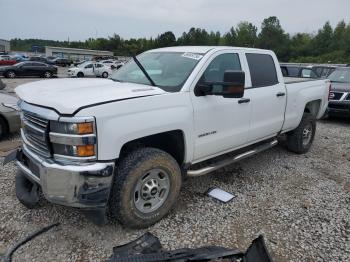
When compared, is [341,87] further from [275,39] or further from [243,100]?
[275,39]

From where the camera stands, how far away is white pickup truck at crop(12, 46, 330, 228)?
2.81 meters

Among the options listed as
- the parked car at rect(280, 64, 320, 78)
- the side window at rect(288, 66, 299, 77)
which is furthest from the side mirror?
the side window at rect(288, 66, 299, 77)

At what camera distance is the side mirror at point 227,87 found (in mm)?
3352

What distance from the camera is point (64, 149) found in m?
2.85

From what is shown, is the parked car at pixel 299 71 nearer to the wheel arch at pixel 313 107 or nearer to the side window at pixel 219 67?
the wheel arch at pixel 313 107

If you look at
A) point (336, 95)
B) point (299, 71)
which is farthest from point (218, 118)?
point (299, 71)

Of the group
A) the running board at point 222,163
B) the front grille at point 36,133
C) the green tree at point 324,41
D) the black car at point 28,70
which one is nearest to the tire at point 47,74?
the black car at point 28,70

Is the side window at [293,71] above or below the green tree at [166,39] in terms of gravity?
below

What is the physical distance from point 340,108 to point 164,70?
6.95m

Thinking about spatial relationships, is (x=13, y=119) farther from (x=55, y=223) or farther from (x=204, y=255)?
(x=204, y=255)

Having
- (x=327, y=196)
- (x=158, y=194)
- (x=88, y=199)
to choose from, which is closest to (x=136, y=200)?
(x=158, y=194)

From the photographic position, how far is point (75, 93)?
10.2 feet

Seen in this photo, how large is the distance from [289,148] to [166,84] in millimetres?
3419

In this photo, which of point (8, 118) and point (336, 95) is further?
point (336, 95)
